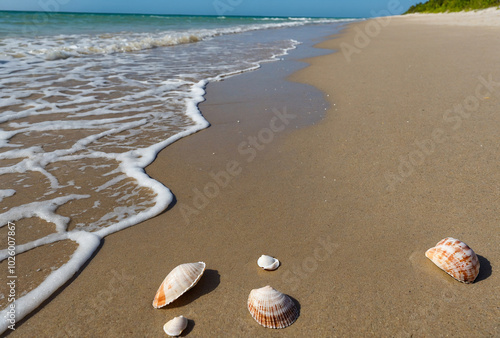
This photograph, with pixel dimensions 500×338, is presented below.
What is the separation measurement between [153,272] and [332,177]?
166 cm

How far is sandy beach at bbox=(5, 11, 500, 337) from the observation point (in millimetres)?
1620

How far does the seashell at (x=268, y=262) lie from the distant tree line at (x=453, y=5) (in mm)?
26681

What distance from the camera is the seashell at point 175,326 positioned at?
1540mm

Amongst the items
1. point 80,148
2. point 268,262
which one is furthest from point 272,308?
point 80,148

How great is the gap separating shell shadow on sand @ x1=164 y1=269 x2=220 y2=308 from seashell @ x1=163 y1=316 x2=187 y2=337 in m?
0.13

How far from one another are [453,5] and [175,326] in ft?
117

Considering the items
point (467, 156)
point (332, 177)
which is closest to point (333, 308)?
point (332, 177)

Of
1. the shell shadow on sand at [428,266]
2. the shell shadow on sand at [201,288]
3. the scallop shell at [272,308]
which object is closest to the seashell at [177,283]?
the shell shadow on sand at [201,288]

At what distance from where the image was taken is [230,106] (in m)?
4.98

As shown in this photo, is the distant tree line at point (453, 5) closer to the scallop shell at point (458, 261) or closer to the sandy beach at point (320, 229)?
the sandy beach at point (320, 229)

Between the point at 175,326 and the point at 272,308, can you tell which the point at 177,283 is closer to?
the point at 175,326

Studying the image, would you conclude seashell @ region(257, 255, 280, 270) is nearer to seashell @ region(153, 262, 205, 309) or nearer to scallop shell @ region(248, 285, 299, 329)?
scallop shell @ region(248, 285, 299, 329)

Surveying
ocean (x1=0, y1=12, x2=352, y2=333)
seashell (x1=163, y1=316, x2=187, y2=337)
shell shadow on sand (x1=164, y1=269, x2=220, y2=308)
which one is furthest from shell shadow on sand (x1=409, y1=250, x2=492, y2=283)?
ocean (x1=0, y1=12, x2=352, y2=333)

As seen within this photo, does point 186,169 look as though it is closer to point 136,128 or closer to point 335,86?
point 136,128
